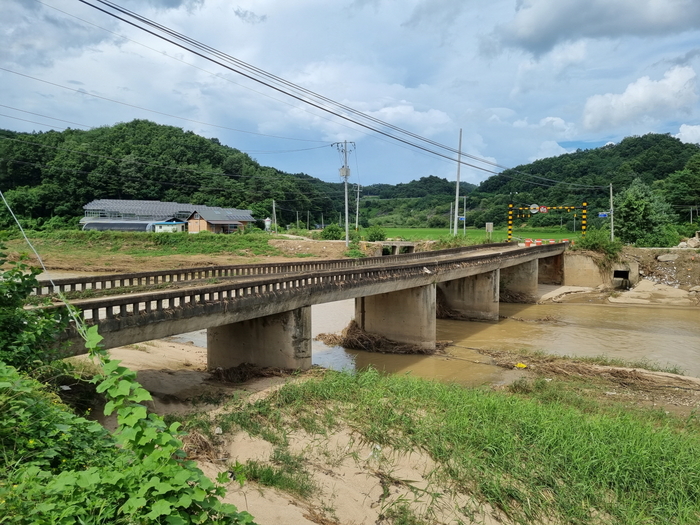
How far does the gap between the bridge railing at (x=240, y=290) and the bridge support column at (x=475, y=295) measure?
299 cm

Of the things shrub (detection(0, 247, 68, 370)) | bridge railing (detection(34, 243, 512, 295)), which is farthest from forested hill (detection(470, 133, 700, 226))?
shrub (detection(0, 247, 68, 370))

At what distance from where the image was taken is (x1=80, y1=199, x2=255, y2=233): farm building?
59.8 meters

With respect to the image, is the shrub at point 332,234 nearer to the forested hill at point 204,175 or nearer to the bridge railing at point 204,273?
the bridge railing at point 204,273

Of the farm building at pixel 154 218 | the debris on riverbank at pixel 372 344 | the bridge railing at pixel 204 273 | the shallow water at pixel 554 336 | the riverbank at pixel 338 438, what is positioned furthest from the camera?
the farm building at pixel 154 218

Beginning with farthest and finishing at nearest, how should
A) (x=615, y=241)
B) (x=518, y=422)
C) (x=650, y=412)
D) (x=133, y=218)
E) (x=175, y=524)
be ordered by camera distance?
1. (x=133, y=218)
2. (x=615, y=241)
3. (x=650, y=412)
4. (x=518, y=422)
5. (x=175, y=524)

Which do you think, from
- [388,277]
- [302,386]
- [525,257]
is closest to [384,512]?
[302,386]

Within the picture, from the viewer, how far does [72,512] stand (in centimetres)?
325

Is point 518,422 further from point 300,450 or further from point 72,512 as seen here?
point 72,512

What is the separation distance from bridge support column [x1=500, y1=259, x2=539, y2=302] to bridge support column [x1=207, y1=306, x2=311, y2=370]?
2181cm

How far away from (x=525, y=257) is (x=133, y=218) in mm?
48796

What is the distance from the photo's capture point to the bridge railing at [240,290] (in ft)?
32.6

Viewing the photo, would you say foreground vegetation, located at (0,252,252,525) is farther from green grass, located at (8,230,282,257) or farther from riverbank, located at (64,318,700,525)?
green grass, located at (8,230,282,257)

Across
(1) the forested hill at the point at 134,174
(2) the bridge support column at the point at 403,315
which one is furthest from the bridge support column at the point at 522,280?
Result: (1) the forested hill at the point at 134,174

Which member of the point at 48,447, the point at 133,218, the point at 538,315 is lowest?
the point at 538,315
